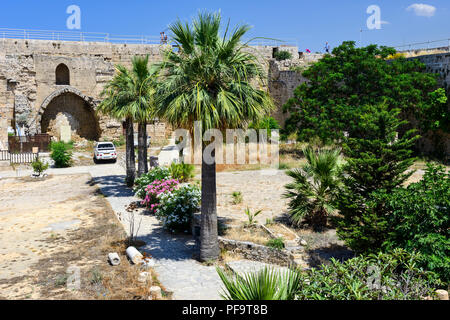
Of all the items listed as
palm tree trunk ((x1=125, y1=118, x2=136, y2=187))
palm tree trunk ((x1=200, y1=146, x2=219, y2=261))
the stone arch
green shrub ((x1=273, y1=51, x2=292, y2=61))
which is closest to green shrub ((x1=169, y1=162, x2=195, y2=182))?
palm tree trunk ((x1=125, y1=118, x2=136, y2=187))

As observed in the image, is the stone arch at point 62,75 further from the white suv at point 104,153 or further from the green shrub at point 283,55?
the green shrub at point 283,55

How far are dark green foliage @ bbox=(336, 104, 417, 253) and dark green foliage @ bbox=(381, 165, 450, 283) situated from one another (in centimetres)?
46

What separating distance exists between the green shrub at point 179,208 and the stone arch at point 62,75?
965 inches

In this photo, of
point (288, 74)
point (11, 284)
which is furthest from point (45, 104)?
point (11, 284)

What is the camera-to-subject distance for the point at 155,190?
13.6m

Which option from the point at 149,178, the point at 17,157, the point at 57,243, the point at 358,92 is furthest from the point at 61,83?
the point at 57,243

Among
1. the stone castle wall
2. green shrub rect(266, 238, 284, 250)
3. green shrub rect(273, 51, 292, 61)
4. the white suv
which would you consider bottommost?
green shrub rect(266, 238, 284, 250)

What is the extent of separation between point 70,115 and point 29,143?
5232mm

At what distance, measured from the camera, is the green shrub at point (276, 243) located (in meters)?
9.11

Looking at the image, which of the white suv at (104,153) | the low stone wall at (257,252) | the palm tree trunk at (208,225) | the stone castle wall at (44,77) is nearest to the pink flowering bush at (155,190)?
the low stone wall at (257,252)

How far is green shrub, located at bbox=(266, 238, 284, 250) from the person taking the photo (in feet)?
29.9

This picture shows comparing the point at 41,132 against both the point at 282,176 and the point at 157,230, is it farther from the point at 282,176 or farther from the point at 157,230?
the point at 157,230

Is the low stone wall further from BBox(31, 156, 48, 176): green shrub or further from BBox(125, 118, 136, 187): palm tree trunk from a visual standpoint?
BBox(31, 156, 48, 176): green shrub

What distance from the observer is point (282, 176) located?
64.0 ft
